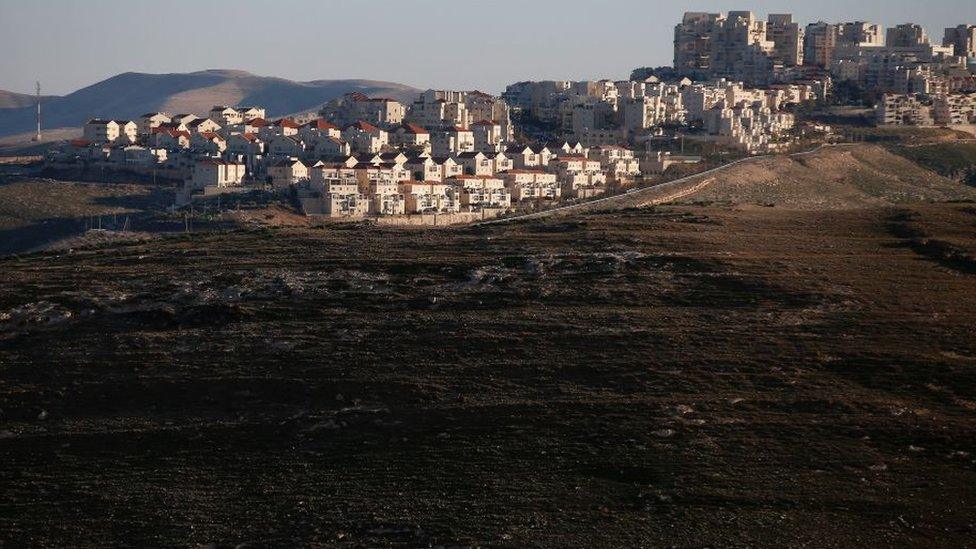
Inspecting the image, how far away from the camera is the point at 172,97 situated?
172625mm

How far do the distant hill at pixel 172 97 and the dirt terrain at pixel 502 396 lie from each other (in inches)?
5242

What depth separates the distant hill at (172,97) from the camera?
16300 centimetres

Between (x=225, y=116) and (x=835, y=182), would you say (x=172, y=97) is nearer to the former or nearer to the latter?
(x=225, y=116)

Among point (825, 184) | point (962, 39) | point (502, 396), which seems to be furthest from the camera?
point (962, 39)

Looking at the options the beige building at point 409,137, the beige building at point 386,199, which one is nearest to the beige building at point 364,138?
the beige building at point 409,137

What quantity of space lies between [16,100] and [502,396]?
17708 cm

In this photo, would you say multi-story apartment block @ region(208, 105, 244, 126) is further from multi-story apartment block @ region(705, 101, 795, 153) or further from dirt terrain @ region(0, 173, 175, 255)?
multi-story apartment block @ region(705, 101, 795, 153)

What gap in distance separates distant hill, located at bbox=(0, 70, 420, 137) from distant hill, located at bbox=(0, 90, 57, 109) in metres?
1.17

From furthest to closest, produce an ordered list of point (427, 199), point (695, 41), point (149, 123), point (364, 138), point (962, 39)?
point (962, 39)
point (695, 41)
point (149, 123)
point (364, 138)
point (427, 199)

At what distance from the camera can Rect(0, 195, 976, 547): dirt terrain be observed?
47.8 feet

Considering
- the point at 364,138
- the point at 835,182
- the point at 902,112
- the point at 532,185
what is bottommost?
the point at 532,185

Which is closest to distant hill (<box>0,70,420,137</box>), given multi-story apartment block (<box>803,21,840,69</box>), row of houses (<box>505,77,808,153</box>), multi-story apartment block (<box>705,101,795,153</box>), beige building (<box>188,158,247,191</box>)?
multi-story apartment block (<box>803,21,840,69</box>)

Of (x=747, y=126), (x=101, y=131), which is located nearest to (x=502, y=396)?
(x=747, y=126)

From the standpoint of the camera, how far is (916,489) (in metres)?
15.1
